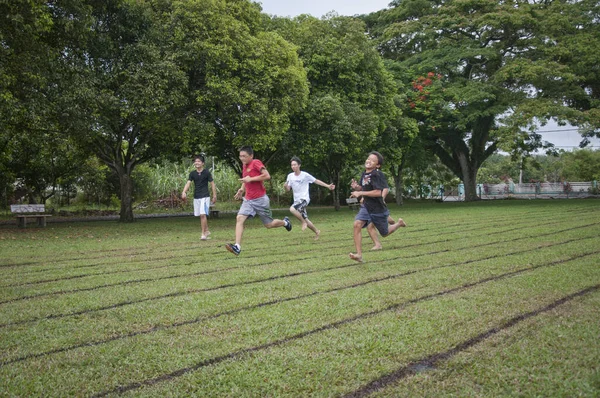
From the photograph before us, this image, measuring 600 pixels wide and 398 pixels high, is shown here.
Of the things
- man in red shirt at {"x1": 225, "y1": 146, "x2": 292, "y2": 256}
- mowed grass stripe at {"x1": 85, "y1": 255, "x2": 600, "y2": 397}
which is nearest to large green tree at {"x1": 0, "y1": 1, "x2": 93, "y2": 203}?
man in red shirt at {"x1": 225, "y1": 146, "x2": 292, "y2": 256}

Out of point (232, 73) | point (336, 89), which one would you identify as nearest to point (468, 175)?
point (336, 89)

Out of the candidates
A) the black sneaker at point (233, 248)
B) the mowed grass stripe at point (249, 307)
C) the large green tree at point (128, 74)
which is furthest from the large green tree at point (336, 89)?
the mowed grass stripe at point (249, 307)

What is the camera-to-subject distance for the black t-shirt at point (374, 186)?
26.2 ft

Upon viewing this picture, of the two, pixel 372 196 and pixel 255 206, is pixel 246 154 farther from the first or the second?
pixel 372 196

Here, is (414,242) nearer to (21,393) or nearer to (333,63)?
(21,393)

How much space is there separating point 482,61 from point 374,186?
2764cm

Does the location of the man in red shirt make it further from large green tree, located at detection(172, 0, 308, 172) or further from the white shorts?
large green tree, located at detection(172, 0, 308, 172)

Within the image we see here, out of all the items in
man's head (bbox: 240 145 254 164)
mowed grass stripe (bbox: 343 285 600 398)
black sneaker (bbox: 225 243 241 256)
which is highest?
man's head (bbox: 240 145 254 164)

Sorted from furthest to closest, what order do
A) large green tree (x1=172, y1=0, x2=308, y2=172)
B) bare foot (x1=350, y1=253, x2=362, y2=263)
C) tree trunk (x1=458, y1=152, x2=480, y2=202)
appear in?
1. tree trunk (x1=458, y1=152, x2=480, y2=202)
2. large green tree (x1=172, y1=0, x2=308, y2=172)
3. bare foot (x1=350, y1=253, x2=362, y2=263)

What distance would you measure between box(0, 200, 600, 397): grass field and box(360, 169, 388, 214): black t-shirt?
810 mm

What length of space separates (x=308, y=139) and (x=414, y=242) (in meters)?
12.7

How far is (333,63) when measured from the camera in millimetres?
23625

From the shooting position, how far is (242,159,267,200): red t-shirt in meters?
8.79

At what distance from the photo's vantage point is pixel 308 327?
4.19 m
